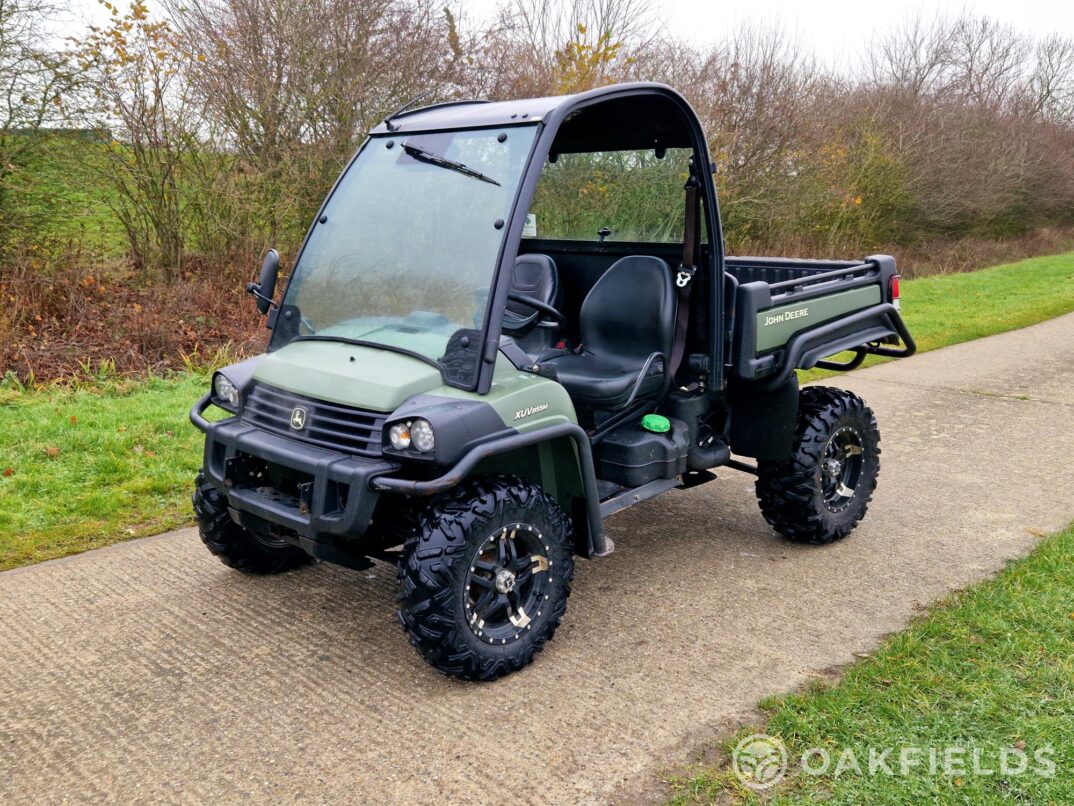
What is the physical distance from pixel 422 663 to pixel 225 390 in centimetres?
127

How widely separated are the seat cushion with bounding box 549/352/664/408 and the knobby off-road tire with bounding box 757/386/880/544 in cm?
81

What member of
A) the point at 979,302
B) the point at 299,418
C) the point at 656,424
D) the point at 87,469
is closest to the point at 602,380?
the point at 656,424

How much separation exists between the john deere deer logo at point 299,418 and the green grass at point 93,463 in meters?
1.80

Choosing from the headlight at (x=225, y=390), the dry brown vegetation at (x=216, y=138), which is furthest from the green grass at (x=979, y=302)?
the headlight at (x=225, y=390)

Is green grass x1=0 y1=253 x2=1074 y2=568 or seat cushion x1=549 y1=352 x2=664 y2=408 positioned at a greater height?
seat cushion x1=549 y1=352 x2=664 y2=408

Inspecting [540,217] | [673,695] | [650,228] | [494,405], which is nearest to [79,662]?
[494,405]

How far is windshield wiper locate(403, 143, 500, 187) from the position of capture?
352cm

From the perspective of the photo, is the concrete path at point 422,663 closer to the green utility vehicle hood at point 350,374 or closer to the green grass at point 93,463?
the green grass at point 93,463

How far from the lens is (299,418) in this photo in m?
3.36

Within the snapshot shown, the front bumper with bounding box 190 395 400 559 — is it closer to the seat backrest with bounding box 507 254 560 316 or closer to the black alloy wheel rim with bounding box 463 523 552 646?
the black alloy wheel rim with bounding box 463 523 552 646

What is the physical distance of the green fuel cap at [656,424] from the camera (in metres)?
4.17

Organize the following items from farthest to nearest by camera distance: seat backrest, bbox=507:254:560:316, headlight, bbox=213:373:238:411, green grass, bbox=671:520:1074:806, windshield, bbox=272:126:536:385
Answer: seat backrest, bbox=507:254:560:316 < headlight, bbox=213:373:238:411 < windshield, bbox=272:126:536:385 < green grass, bbox=671:520:1074:806

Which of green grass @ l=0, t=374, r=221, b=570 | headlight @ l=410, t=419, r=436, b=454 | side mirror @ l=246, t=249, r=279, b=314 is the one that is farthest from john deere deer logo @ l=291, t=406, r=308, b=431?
green grass @ l=0, t=374, r=221, b=570

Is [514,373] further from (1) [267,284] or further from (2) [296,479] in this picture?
(1) [267,284]
